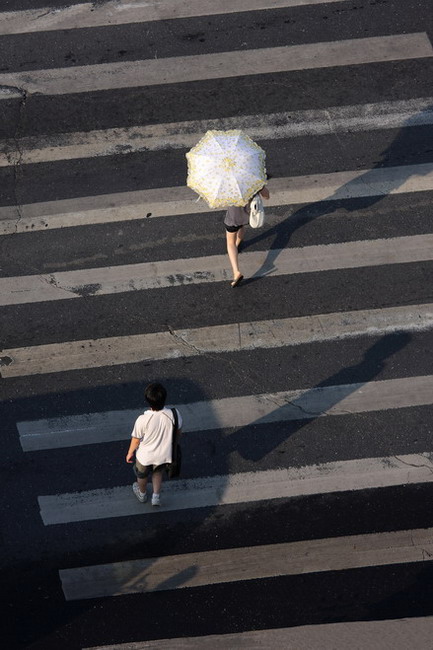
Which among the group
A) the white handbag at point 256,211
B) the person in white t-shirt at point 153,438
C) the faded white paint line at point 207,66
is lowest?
the person in white t-shirt at point 153,438

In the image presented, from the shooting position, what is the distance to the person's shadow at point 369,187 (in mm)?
10938

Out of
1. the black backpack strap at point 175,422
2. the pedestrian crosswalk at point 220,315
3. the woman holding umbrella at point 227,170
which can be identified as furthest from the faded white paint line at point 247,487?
the woman holding umbrella at point 227,170

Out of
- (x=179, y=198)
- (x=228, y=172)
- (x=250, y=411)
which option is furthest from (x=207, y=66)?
(x=250, y=411)

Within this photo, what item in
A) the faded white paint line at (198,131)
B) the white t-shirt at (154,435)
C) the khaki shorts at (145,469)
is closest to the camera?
the white t-shirt at (154,435)

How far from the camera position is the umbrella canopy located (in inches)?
372

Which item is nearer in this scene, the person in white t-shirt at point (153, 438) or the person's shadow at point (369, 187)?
the person in white t-shirt at point (153, 438)

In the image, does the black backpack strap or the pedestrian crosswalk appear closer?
the black backpack strap

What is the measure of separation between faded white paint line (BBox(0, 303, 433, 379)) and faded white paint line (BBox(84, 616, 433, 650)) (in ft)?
9.29

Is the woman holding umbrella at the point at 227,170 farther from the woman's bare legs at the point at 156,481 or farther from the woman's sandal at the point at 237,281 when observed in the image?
the woman's bare legs at the point at 156,481

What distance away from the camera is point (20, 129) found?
11.7 m

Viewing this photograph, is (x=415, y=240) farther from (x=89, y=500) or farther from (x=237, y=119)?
(x=89, y=500)

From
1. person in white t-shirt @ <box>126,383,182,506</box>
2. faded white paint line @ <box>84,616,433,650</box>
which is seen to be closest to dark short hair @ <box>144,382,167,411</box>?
person in white t-shirt @ <box>126,383,182,506</box>

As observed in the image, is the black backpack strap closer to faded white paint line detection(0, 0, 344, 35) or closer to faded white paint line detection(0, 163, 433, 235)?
faded white paint line detection(0, 163, 433, 235)

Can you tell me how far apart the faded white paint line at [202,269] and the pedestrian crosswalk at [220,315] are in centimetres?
2
